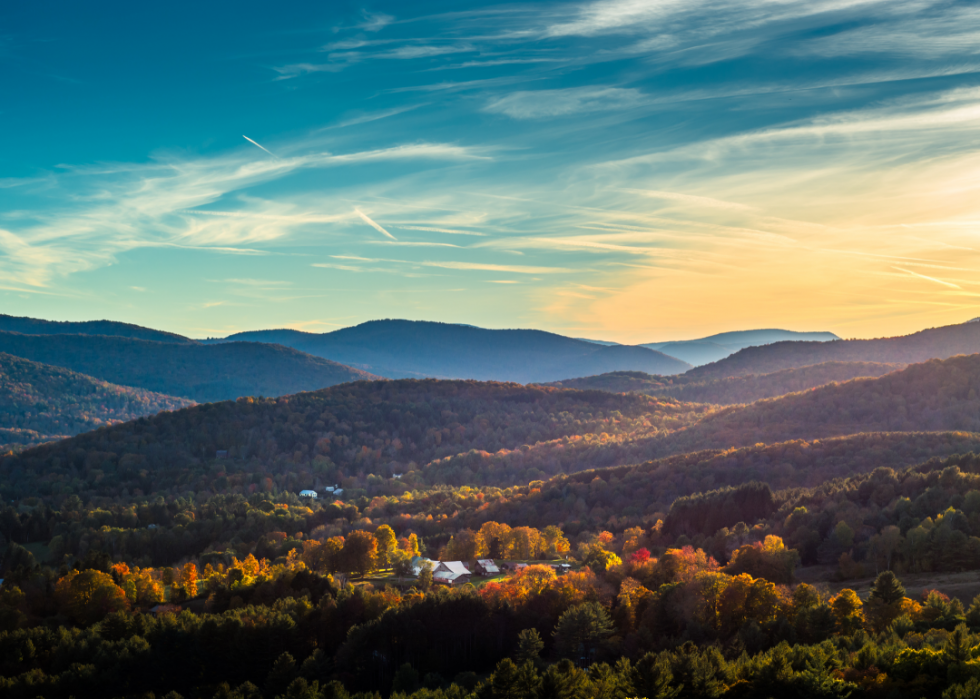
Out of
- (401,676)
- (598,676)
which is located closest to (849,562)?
(598,676)

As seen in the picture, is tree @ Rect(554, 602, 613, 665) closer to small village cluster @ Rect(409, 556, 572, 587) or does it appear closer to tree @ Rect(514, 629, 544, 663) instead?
tree @ Rect(514, 629, 544, 663)

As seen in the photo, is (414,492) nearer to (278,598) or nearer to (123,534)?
(123,534)

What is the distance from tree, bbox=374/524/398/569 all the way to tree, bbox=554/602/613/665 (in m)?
44.4

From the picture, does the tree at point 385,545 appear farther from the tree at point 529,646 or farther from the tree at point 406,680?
the tree at point 529,646

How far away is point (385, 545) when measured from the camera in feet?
322

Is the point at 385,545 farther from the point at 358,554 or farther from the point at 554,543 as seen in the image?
the point at 554,543

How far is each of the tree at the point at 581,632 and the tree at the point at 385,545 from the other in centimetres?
4444

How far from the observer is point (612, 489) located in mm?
149125

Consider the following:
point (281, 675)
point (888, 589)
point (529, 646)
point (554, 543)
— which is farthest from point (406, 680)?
point (554, 543)

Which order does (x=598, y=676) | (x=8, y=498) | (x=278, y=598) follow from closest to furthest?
1. (x=598, y=676)
2. (x=278, y=598)
3. (x=8, y=498)

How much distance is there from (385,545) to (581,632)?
4838cm

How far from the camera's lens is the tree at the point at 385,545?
315ft

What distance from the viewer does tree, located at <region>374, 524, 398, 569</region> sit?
9588cm

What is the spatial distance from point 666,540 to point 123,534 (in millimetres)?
98127
